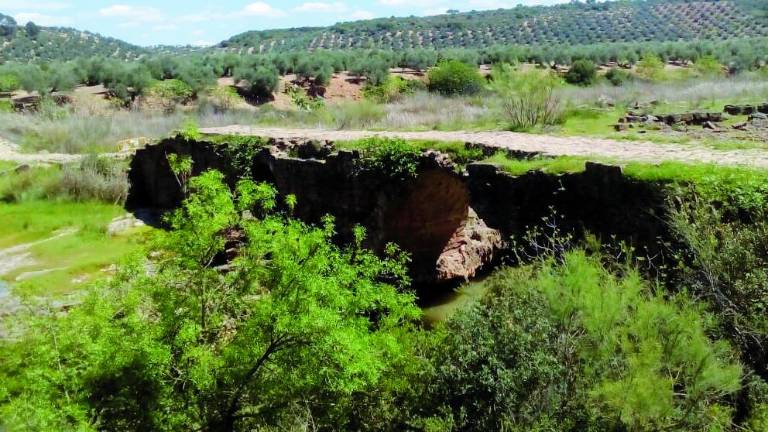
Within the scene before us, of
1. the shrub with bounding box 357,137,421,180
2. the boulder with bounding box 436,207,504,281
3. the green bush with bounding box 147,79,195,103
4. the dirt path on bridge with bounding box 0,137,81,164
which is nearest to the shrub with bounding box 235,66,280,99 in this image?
the green bush with bounding box 147,79,195,103

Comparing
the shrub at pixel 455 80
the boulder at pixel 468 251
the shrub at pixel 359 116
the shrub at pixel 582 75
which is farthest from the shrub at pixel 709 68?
the boulder at pixel 468 251

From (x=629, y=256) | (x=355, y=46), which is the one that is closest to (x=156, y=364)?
(x=629, y=256)

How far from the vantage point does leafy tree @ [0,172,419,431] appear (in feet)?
Result: 25.3

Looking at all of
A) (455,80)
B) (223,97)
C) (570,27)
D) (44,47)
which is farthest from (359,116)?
(44,47)

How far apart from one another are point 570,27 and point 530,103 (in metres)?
Answer: 64.1

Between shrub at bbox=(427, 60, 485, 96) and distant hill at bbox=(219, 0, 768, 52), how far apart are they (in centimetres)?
3580

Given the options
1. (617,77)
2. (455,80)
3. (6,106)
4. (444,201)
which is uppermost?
(455,80)

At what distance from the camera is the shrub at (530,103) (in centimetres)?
1964

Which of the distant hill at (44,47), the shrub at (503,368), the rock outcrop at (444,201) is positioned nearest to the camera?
the shrub at (503,368)

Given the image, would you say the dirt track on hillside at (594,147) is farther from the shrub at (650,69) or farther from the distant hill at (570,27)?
the distant hill at (570,27)

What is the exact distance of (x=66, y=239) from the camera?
2097cm

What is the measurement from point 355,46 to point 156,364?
Answer: 273 ft

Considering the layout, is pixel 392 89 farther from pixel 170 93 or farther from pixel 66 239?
pixel 66 239

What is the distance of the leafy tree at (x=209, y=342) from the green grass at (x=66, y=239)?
771cm
